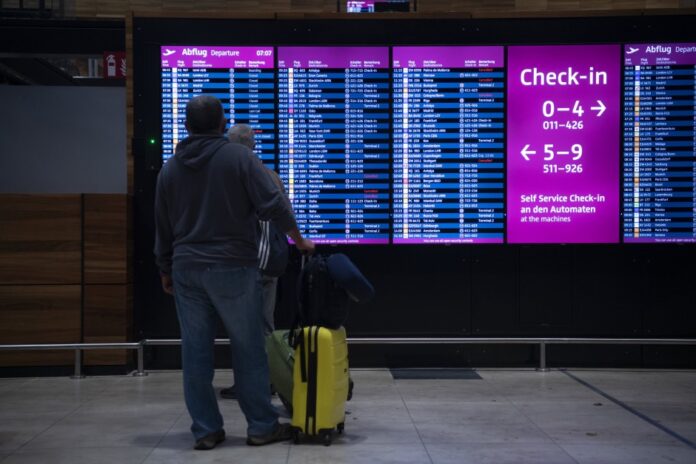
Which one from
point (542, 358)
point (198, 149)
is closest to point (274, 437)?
point (198, 149)

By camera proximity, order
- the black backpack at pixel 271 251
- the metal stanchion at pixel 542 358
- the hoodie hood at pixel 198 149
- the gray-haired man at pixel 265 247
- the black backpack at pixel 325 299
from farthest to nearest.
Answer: the metal stanchion at pixel 542 358
the gray-haired man at pixel 265 247
the black backpack at pixel 271 251
the black backpack at pixel 325 299
the hoodie hood at pixel 198 149

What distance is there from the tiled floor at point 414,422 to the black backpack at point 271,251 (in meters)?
0.87

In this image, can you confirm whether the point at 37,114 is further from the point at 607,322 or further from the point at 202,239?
the point at 607,322

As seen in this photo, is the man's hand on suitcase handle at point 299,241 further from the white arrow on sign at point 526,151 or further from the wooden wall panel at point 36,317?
the white arrow on sign at point 526,151

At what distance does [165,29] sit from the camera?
6.38 meters

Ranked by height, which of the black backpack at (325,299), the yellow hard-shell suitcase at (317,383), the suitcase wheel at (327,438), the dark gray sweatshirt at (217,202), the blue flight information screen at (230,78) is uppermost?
the blue flight information screen at (230,78)

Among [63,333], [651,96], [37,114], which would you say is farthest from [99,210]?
[651,96]

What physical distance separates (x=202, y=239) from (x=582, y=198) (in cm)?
349

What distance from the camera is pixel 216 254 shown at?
12.8 ft

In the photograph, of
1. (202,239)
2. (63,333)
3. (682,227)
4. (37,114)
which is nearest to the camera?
(202,239)

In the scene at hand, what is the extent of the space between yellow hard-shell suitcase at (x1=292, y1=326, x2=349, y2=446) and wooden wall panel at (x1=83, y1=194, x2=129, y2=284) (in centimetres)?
247

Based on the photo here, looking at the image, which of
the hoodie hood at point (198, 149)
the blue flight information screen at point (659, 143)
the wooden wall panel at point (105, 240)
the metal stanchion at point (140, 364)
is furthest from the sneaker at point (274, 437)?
the blue flight information screen at point (659, 143)

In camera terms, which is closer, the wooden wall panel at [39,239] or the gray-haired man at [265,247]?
the gray-haired man at [265,247]

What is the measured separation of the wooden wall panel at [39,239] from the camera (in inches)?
235
